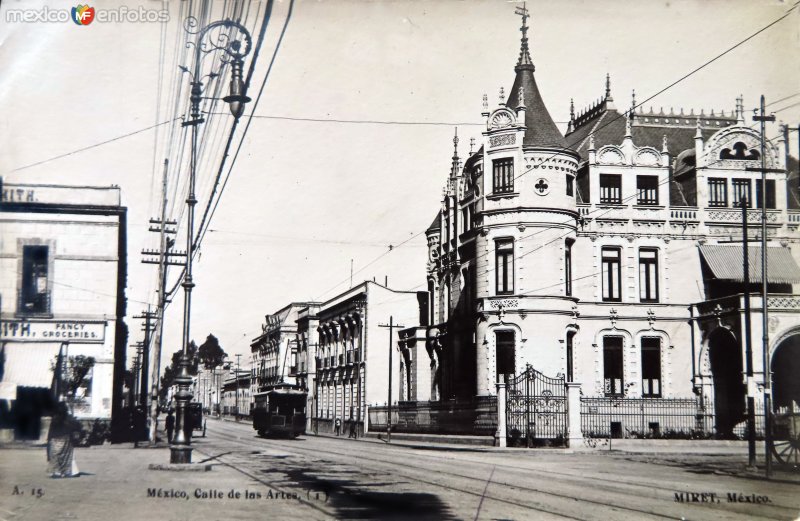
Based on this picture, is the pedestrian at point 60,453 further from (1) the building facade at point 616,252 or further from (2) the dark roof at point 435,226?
Result: (2) the dark roof at point 435,226

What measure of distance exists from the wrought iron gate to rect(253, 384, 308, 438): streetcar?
17504 millimetres

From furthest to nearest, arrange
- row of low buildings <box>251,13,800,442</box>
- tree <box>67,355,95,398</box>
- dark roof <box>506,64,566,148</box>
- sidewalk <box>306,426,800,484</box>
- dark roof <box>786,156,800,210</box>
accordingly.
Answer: dark roof <box>506,64,566,148</box> → row of low buildings <box>251,13,800,442</box> → dark roof <box>786,156,800,210</box> → tree <box>67,355,95,398</box> → sidewalk <box>306,426,800,484</box>

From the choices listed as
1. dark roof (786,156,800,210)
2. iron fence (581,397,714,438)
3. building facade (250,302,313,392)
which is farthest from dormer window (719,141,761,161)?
→ building facade (250,302,313,392)

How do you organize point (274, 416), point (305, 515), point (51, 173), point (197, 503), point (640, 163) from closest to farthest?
point (305, 515), point (197, 503), point (51, 173), point (640, 163), point (274, 416)

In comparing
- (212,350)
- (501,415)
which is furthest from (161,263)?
(212,350)

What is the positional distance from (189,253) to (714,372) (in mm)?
26423

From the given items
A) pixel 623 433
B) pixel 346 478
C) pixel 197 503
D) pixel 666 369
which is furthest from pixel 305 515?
pixel 666 369

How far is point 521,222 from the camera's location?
3812cm

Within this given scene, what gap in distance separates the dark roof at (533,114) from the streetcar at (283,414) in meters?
21.5

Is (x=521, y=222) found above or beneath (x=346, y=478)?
above

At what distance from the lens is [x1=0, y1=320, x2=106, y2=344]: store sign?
1045 inches

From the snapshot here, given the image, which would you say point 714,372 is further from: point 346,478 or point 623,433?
point 346,478

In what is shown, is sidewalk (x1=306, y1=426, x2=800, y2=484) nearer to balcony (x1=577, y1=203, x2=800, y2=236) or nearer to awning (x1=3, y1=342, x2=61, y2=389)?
balcony (x1=577, y1=203, x2=800, y2=236)

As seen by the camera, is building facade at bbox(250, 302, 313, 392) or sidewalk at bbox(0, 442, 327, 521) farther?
building facade at bbox(250, 302, 313, 392)
